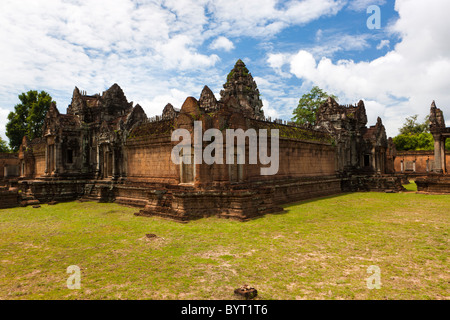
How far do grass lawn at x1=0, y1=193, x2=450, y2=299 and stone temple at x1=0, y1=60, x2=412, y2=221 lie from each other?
1610mm

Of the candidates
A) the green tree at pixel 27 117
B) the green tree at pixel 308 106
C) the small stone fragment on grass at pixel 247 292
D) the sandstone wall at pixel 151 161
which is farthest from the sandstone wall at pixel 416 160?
the green tree at pixel 27 117

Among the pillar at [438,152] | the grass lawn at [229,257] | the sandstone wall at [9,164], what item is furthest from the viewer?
the sandstone wall at [9,164]

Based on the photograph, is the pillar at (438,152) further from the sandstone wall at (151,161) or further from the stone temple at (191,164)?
the sandstone wall at (151,161)

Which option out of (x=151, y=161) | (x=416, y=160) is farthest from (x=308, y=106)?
(x=151, y=161)

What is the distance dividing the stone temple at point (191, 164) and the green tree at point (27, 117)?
740 inches

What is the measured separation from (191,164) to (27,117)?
4359cm

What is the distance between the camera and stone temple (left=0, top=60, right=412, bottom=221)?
12.4 m

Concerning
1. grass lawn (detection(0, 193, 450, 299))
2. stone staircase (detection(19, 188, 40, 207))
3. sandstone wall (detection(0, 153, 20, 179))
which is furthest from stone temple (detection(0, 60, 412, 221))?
sandstone wall (detection(0, 153, 20, 179))

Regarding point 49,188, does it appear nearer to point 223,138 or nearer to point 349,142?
point 223,138

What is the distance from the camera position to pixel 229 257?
21.6ft

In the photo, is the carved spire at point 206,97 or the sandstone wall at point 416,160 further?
the sandstone wall at point 416,160

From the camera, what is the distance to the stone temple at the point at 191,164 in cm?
1239
